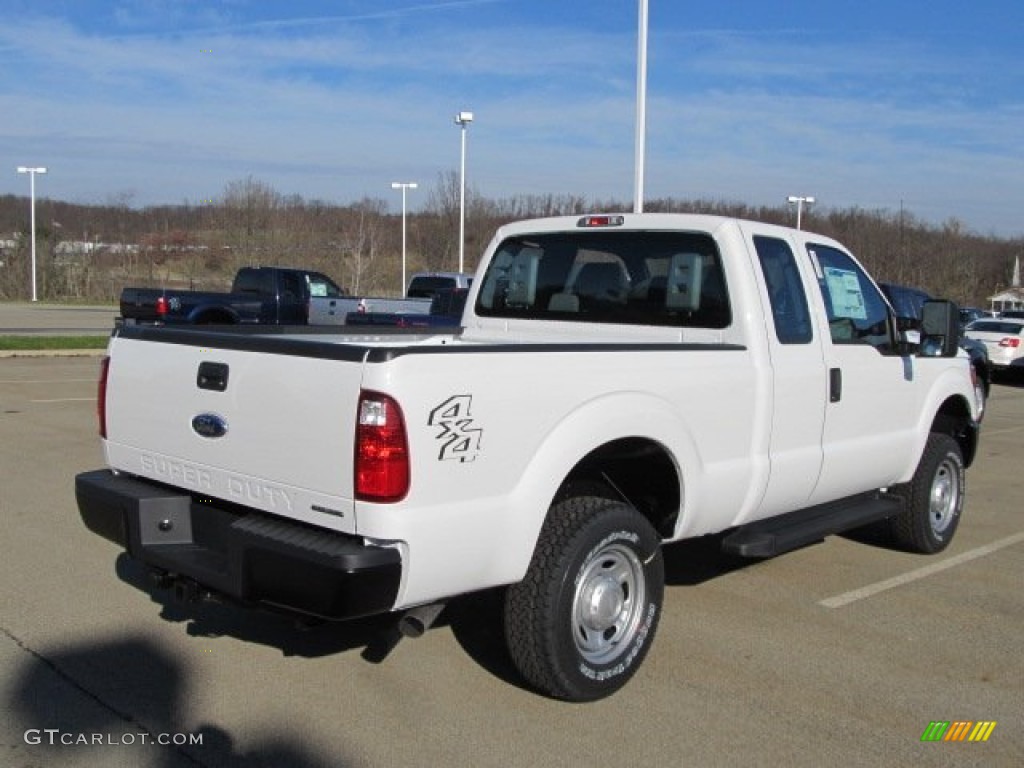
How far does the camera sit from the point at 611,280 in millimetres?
5516

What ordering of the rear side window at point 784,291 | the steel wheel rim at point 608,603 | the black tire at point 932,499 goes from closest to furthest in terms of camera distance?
the steel wheel rim at point 608,603
the rear side window at point 784,291
the black tire at point 932,499

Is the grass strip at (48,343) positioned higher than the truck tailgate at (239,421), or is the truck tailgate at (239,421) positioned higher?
the truck tailgate at (239,421)

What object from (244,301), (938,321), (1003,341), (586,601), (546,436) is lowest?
(586,601)

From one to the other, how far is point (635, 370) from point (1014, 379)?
21.9m

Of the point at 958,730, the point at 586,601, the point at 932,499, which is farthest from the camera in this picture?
the point at 932,499

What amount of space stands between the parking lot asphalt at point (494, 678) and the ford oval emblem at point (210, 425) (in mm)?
1024

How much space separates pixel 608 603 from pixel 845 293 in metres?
2.59

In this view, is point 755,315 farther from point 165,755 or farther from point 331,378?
point 165,755

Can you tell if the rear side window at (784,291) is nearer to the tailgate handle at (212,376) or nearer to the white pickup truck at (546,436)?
the white pickup truck at (546,436)

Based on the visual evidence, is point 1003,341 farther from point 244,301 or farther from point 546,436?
point 546,436

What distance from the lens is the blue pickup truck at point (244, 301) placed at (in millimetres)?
18625

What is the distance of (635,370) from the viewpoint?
13.7 feet

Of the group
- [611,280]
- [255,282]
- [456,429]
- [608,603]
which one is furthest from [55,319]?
[456,429]

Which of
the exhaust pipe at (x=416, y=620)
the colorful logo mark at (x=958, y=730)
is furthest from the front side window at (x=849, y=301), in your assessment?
the exhaust pipe at (x=416, y=620)
